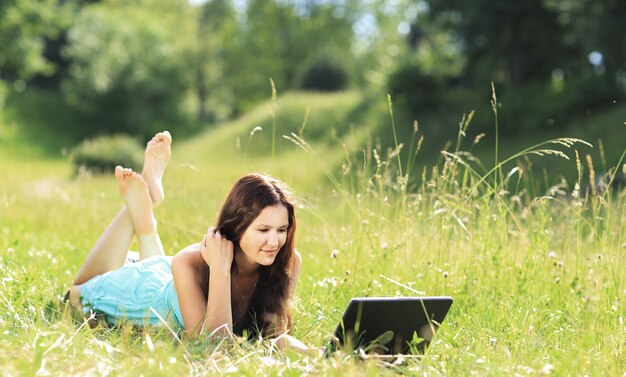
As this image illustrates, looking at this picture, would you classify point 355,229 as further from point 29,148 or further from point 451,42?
point 29,148

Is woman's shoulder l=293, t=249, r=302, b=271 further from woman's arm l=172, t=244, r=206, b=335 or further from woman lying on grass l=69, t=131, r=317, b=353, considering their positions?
woman's arm l=172, t=244, r=206, b=335

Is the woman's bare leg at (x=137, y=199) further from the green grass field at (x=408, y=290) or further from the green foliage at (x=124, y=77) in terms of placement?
the green foliage at (x=124, y=77)

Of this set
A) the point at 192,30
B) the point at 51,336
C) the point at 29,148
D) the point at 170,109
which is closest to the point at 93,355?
the point at 51,336

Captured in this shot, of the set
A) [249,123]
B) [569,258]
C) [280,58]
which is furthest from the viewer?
[280,58]

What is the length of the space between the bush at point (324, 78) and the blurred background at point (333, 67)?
42mm

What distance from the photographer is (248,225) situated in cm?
382

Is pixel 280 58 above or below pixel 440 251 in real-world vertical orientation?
below

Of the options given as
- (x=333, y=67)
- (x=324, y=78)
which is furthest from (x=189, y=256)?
(x=333, y=67)

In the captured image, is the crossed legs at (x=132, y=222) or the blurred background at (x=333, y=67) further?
the blurred background at (x=333, y=67)

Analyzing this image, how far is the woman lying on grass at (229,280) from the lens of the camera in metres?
3.76

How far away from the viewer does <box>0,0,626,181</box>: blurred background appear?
54.5 feet

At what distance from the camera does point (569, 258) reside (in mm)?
5359

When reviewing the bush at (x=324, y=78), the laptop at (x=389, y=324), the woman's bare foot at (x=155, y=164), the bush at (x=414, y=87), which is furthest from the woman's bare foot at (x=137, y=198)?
the bush at (x=324, y=78)

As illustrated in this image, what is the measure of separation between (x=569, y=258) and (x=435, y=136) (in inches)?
492
